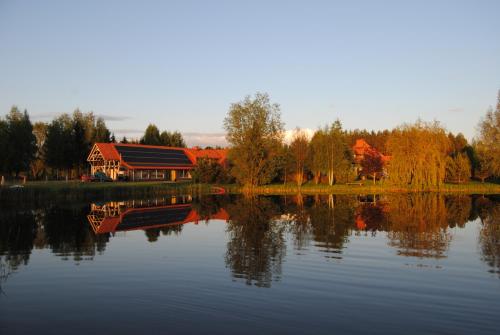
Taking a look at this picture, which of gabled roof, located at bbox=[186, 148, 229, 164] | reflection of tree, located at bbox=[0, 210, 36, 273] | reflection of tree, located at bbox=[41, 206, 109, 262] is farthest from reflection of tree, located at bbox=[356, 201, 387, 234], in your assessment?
gabled roof, located at bbox=[186, 148, 229, 164]

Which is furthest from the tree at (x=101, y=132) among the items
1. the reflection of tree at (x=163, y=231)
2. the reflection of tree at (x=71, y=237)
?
the reflection of tree at (x=163, y=231)

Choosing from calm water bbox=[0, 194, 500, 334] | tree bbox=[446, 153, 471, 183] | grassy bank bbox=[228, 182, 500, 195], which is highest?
tree bbox=[446, 153, 471, 183]

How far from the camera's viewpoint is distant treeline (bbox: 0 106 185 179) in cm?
6147

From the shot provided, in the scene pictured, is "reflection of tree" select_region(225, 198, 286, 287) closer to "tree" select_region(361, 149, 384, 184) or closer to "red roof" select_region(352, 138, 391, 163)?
"tree" select_region(361, 149, 384, 184)

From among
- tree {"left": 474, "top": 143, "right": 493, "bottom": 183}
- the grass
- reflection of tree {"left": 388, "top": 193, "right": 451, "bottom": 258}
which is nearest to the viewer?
reflection of tree {"left": 388, "top": 193, "right": 451, "bottom": 258}

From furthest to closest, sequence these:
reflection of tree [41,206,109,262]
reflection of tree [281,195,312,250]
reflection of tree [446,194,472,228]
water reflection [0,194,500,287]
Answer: reflection of tree [446,194,472,228], reflection of tree [281,195,312,250], reflection of tree [41,206,109,262], water reflection [0,194,500,287]

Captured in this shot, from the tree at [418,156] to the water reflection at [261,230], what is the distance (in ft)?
56.9

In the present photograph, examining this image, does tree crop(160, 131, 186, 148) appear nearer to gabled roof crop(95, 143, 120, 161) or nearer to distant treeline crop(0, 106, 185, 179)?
distant treeline crop(0, 106, 185, 179)

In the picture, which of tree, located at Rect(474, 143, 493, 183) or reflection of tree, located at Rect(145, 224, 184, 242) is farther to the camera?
tree, located at Rect(474, 143, 493, 183)

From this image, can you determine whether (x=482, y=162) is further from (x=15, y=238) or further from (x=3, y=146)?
(x=3, y=146)

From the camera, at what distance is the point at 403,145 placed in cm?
5322

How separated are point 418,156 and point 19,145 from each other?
2056 inches

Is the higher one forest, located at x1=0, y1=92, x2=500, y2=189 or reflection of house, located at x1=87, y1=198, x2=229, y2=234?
forest, located at x1=0, y1=92, x2=500, y2=189

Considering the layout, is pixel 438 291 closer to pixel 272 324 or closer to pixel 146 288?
pixel 272 324
